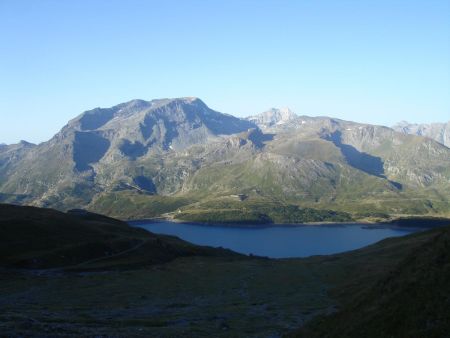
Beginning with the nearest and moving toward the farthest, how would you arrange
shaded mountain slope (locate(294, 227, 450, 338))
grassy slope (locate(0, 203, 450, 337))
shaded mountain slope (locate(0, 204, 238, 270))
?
shaded mountain slope (locate(294, 227, 450, 338)), grassy slope (locate(0, 203, 450, 337)), shaded mountain slope (locate(0, 204, 238, 270))

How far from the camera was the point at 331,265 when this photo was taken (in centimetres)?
11156

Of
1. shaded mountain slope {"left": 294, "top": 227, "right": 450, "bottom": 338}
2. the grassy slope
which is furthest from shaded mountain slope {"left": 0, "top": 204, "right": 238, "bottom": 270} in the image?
shaded mountain slope {"left": 294, "top": 227, "right": 450, "bottom": 338}

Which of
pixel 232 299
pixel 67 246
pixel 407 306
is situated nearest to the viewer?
pixel 407 306

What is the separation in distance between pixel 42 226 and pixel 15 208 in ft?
117

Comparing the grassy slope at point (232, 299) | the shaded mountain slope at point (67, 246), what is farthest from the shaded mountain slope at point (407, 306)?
the shaded mountain slope at point (67, 246)

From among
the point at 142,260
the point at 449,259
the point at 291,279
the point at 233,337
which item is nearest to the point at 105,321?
the point at 233,337

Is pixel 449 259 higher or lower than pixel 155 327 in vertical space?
higher

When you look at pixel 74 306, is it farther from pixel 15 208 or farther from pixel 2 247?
pixel 15 208

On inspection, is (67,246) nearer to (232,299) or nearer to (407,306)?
(232,299)

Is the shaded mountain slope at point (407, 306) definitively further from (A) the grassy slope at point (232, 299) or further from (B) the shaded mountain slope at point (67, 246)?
(B) the shaded mountain slope at point (67, 246)

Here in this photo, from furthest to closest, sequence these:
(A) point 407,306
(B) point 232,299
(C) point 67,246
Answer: (C) point 67,246 → (B) point 232,299 → (A) point 407,306

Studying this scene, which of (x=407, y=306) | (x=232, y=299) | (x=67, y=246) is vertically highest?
(x=407, y=306)

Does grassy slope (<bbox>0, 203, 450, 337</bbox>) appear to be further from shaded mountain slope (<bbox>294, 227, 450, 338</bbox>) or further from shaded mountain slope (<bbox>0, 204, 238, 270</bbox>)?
shaded mountain slope (<bbox>0, 204, 238, 270</bbox>)

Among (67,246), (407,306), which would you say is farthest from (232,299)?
(67,246)
